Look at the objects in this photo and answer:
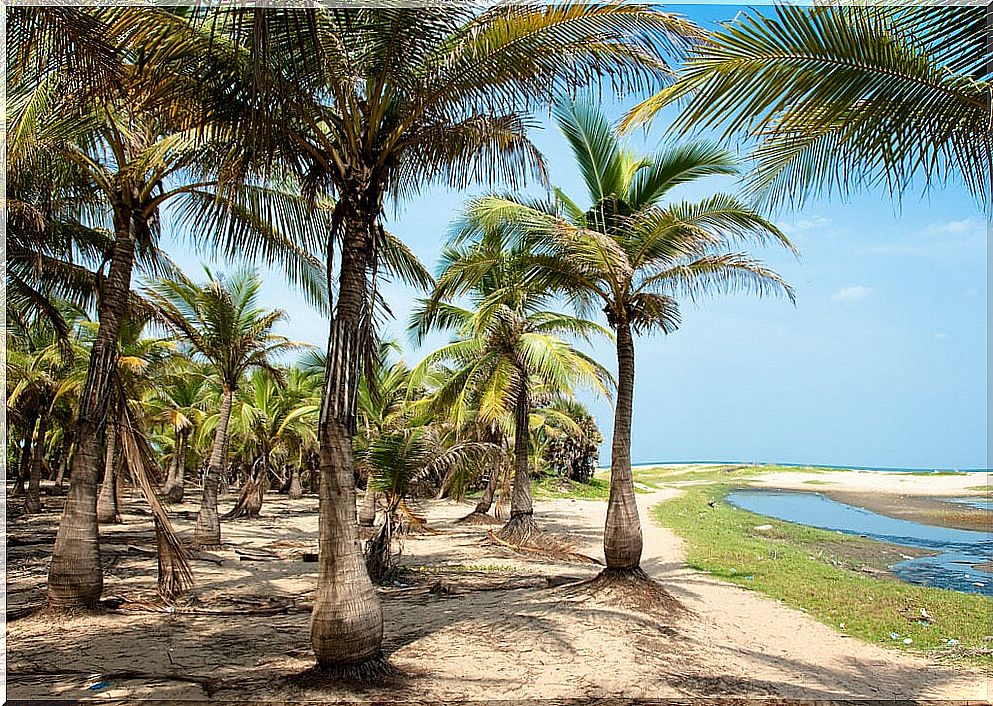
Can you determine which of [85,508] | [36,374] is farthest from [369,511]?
[85,508]

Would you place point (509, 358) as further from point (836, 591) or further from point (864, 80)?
point (864, 80)

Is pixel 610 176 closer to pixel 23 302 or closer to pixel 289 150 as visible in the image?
pixel 289 150

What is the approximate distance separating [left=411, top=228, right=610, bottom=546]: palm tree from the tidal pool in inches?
316

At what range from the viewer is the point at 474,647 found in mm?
6891

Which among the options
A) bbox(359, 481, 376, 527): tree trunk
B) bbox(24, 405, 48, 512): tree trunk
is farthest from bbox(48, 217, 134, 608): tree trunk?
bbox(24, 405, 48, 512): tree trunk

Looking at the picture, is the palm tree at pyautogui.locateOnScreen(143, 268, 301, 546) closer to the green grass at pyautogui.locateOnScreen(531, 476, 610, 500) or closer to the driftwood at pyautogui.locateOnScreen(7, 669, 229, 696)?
the driftwood at pyautogui.locateOnScreen(7, 669, 229, 696)

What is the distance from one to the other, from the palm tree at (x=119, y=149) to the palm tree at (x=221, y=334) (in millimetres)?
3352

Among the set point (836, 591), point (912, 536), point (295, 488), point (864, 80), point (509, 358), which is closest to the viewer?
point (864, 80)

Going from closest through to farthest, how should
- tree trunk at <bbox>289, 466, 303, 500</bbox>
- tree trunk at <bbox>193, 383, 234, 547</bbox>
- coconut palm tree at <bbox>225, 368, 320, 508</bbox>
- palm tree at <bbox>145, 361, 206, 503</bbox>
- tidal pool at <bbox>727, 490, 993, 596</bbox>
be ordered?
tidal pool at <bbox>727, 490, 993, 596</bbox> < tree trunk at <bbox>193, 383, 234, 547</bbox> < coconut palm tree at <bbox>225, 368, 320, 508</bbox> < palm tree at <bbox>145, 361, 206, 503</bbox> < tree trunk at <bbox>289, 466, 303, 500</bbox>

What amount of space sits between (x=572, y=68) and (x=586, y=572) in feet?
29.7

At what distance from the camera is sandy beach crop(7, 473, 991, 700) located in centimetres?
573

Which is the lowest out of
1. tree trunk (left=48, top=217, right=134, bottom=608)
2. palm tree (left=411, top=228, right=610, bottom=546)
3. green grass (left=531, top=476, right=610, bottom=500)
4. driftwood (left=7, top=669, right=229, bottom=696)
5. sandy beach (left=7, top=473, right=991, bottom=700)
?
green grass (left=531, top=476, right=610, bottom=500)

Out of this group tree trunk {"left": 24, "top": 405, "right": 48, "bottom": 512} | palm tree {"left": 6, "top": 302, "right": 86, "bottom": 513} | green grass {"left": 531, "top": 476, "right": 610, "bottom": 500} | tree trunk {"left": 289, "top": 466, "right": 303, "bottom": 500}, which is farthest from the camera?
green grass {"left": 531, "top": 476, "right": 610, "bottom": 500}

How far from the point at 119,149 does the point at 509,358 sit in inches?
377
